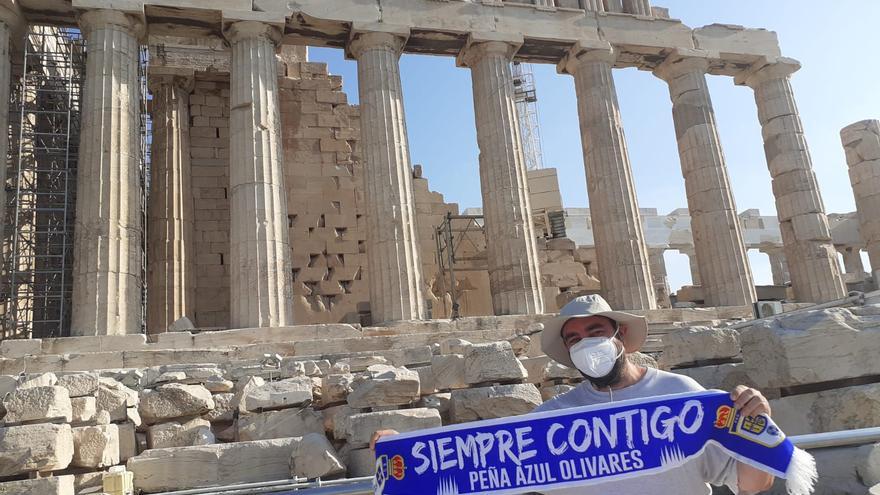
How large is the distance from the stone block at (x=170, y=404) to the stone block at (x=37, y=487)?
5.35 ft

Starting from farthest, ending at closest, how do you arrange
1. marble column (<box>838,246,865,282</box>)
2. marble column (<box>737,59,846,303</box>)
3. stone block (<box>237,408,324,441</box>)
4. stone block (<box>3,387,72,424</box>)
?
marble column (<box>838,246,865,282</box>) < marble column (<box>737,59,846,303</box>) < stone block (<box>237,408,324,441</box>) < stone block (<box>3,387,72,424</box>)

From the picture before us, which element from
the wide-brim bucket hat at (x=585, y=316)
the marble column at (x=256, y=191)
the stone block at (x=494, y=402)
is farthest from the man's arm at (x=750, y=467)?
the marble column at (x=256, y=191)

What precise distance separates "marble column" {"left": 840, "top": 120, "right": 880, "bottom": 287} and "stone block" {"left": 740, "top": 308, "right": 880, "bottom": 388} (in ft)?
55.6

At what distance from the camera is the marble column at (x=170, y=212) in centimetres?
1633

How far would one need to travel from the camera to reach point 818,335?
202 inches

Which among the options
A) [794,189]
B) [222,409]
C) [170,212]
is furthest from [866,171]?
[222,409]

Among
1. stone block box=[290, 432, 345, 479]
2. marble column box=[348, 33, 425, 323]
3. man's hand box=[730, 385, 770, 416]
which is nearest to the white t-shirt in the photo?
man's hand box=[730, 385, 770, 416]

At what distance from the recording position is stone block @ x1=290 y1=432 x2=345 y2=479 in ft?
19.8

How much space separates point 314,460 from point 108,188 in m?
9.59

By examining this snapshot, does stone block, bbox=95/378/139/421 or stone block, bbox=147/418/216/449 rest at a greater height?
stone block, bbox=95/378/139/421

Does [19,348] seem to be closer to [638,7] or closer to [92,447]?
[92,447]

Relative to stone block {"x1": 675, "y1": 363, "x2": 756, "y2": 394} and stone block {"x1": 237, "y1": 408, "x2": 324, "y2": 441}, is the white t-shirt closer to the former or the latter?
stone block {"x1": 675, "y1": 363, "x2": 756, "y2": 394}

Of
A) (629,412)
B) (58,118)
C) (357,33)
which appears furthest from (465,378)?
(58,118)

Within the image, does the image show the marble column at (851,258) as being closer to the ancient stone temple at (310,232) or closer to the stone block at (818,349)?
the ancient stone temple at (310,232)
